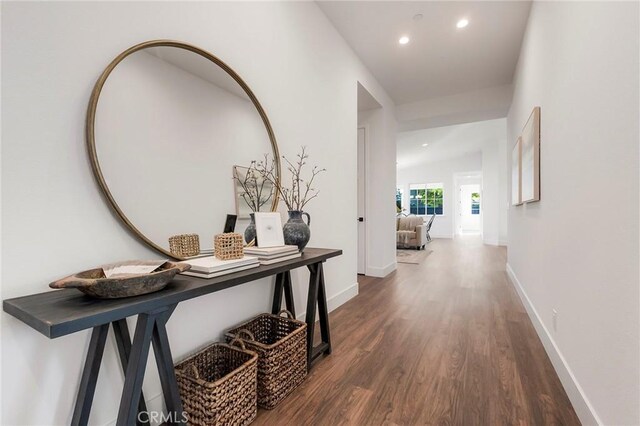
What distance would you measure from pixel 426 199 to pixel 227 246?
10.5m

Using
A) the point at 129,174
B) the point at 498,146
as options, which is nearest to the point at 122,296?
the point at 129,174

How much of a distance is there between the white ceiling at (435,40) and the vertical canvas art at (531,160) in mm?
1103

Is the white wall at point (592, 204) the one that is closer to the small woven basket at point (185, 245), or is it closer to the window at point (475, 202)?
the small woven basket at point (185, 245)

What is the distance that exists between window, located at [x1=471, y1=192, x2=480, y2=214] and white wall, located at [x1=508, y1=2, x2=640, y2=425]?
11.8 metres

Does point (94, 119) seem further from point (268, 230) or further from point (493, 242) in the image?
point (493, 242)

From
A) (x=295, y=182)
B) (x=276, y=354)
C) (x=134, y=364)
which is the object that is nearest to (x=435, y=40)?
(x=295, y=182)

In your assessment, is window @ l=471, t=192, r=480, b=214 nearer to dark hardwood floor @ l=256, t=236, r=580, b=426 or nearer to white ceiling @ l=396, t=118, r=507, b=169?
white ceiling @ l=396, t=118, r=507, b=169

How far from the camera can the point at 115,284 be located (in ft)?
2.95

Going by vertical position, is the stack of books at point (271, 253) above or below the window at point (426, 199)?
below

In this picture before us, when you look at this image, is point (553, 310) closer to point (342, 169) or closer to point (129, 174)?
point (342, 169)

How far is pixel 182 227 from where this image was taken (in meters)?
1.48

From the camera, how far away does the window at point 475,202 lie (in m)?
12.8
